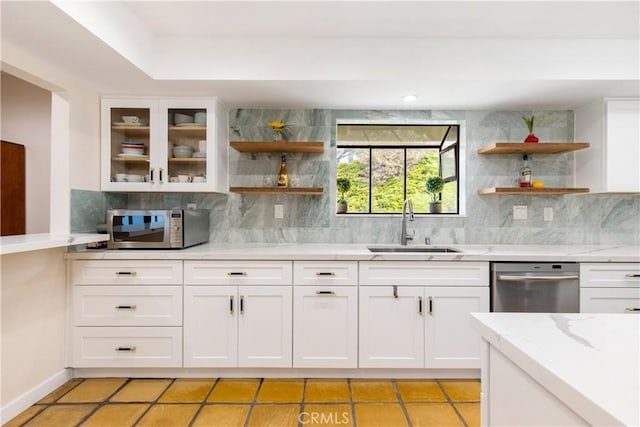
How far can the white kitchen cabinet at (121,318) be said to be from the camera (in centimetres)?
237

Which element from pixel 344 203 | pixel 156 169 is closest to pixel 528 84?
pixel 344 203

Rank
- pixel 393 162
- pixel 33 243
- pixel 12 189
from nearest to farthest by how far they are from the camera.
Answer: pixel 33 243 < pixel 12 189 < pixel 393 162

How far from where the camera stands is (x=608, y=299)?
7.66ft

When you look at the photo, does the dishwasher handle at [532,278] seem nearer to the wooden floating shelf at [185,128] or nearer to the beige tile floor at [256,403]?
the beige tile floor at [256,403]

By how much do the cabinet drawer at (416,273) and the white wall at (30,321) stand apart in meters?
2.06

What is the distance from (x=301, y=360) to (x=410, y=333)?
2.56ft

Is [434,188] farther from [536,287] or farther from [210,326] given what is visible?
[210,326]

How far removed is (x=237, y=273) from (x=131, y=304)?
765 mm

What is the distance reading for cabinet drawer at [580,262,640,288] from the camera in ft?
7.66

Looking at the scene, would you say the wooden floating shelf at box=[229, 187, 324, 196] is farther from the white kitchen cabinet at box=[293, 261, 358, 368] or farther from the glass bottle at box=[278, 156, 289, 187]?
the white kitchen cabinet at box=[293, 261, 358, 368]

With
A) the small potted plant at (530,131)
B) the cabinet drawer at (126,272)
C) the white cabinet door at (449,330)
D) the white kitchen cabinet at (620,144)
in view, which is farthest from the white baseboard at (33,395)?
the white kitchen cabinet at (620,144)

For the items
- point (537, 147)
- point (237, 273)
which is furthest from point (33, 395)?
point (537, 147)

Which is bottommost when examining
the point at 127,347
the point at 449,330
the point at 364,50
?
the point at 127,347

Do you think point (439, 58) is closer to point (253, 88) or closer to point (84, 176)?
point (253, 88)
